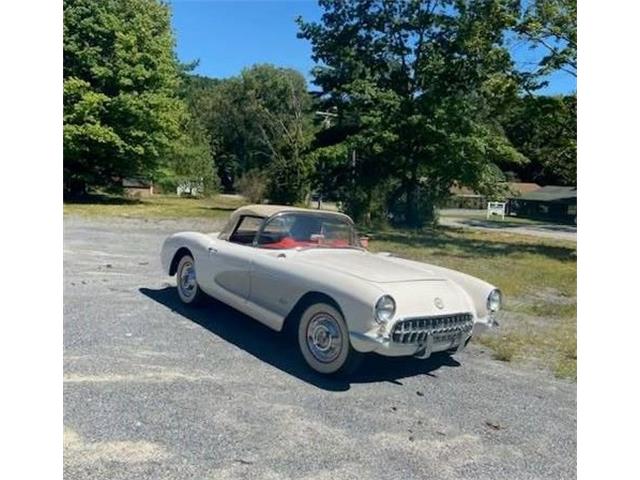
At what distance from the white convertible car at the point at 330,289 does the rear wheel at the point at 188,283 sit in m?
0.02

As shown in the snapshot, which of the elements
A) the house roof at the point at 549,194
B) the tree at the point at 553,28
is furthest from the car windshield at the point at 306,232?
the house roof at the point at 549,194

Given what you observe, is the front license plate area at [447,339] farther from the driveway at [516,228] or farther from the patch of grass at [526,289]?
the driveway at [516,228]

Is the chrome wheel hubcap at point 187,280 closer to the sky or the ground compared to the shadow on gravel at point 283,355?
closer to the sky

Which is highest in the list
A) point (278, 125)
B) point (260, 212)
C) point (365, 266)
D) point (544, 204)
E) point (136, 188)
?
point (278, 125)

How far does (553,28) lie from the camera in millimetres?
13320

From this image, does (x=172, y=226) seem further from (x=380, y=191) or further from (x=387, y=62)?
(x=387, y=62)

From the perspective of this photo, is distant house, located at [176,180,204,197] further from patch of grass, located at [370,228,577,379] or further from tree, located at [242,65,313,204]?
patch of grass, located at [370,228,577,379]

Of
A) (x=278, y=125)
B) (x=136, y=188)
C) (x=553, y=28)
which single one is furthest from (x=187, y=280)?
(x=136, y=188)

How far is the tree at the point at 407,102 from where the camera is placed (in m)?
18.1

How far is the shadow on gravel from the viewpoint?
11.9ft

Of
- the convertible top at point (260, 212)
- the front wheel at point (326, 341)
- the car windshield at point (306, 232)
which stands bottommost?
the front wheel at point (326, 341)

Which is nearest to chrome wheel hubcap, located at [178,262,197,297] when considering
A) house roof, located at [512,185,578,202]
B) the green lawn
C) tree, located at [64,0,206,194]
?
the green lawn

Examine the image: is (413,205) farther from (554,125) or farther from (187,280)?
(187,280)

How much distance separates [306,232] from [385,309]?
58.3 inches
